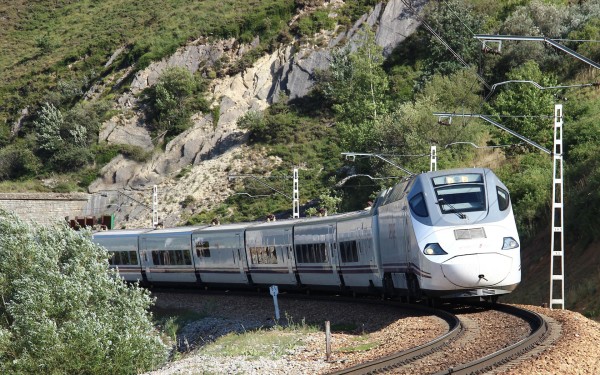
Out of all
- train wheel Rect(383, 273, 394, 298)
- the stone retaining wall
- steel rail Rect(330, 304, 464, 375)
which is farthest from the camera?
the stone retaining wall

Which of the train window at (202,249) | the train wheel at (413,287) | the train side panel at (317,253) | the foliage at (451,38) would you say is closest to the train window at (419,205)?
the train wheel at (413,287)

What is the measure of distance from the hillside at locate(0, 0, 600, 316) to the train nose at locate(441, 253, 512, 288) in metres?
37.5

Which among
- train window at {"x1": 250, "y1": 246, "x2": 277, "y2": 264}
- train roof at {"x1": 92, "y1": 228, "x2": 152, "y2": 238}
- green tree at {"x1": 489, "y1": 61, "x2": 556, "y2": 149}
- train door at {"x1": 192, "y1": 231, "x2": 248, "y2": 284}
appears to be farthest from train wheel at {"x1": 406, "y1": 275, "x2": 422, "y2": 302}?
green tree at {"x1": 489, "y1": 61, "x2": 556, "y2": 149}

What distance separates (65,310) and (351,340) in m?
15.1

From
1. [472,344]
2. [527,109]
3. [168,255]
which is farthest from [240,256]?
[527,109]

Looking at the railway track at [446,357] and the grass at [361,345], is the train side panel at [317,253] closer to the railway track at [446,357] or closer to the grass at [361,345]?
the grass at [361,345]

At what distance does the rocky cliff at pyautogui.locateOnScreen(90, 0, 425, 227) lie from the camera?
289ft

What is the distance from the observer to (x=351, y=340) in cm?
2148

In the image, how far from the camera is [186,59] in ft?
346

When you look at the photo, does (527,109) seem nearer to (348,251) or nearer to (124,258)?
(124,258)

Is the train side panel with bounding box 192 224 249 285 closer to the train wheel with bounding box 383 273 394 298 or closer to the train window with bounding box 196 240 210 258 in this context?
the train window with bounding box 196 240 210 258

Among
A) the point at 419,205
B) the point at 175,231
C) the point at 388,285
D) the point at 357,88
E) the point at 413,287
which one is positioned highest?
the point at 357,88

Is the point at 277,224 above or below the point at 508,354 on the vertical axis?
below

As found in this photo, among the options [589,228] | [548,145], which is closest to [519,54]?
[548,145]
